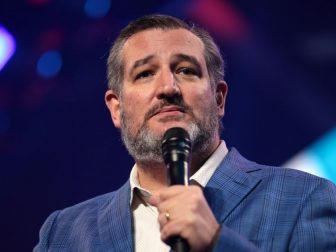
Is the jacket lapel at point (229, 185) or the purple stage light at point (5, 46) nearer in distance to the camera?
the jacket lapel at point (229, 185)

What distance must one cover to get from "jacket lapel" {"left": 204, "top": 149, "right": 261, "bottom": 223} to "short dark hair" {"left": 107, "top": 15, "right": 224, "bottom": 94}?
13.7 inches

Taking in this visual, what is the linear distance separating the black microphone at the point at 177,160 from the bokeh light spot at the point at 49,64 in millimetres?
1626

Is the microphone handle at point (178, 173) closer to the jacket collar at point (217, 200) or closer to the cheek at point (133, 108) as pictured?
the jacket collar at point (217, 200)

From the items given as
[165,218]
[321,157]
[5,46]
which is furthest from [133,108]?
[5,46]

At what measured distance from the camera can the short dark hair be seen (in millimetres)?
2264

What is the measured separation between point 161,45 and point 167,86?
246 mm

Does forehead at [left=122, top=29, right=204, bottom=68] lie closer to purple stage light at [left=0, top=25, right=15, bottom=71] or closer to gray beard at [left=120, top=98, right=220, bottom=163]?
gray beard at [left=120, top=98, right=220, bottom=163]

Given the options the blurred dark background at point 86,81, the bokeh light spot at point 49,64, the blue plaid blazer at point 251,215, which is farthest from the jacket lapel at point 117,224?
the bokeh light spot at point 49,64

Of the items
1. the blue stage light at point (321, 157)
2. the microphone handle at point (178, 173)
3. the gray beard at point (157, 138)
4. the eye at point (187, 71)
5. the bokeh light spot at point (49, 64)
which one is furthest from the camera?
the bokeh light spot at point (49, 64)

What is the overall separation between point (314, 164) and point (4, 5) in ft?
5.60

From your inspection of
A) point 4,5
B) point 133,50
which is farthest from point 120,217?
point 4,5

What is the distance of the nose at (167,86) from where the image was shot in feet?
6.37

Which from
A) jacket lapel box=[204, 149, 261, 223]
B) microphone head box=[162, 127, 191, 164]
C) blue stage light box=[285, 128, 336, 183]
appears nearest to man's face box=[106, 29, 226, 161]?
jacket lapel box=[204, 149, 261, 223]

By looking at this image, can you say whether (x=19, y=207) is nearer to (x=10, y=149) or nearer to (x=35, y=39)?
(x=10, y=149)
